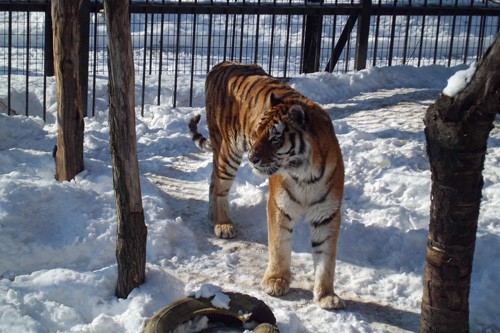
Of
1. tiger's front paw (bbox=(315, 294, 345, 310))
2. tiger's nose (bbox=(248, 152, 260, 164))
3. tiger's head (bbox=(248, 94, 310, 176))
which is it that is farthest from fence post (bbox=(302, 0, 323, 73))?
tiger's front paw (bbox=(315, 294, 345, 310))

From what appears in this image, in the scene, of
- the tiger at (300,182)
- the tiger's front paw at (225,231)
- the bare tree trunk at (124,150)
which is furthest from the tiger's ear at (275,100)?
the tiger's front paw at (225,231)

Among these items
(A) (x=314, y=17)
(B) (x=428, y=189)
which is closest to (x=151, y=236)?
(B) (x=428, y=189)

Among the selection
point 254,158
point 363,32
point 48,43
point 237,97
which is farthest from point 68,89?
point 363,32

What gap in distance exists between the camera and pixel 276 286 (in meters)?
4.51

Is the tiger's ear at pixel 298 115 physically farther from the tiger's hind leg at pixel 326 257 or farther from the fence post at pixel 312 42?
the fence post at pixel 312 42

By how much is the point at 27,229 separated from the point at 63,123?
1.30 metres

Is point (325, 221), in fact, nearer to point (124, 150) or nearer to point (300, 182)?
point (300, 182)

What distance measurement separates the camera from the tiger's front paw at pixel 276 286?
4.50 metres

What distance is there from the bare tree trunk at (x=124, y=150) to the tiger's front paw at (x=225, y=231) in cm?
141

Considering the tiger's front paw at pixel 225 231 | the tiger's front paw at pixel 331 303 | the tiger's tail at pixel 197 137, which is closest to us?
the tiger's front paw at pixel 331 303

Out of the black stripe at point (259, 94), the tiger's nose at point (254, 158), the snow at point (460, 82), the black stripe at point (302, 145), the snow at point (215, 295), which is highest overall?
the snow at point (460, 82)

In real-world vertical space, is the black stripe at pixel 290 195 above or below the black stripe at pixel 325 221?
above

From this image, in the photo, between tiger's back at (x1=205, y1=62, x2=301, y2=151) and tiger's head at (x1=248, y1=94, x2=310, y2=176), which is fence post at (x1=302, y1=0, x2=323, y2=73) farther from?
Result: tiger's head at (x1=248, y1=94, x2=310, y2=176)

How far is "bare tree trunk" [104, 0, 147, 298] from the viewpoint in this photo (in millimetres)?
3807
